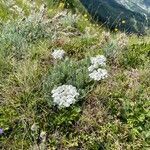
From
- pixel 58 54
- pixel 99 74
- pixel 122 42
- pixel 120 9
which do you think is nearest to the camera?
pixel 99 74

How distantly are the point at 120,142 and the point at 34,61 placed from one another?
1531 mm

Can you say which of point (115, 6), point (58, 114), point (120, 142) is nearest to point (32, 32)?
point (58, 114)

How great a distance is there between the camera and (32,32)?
6480 mm

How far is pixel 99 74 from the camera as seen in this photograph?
5.25 metres

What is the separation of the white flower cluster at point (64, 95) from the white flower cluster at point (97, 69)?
31 cm

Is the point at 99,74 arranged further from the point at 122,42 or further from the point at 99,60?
the point at 122,42

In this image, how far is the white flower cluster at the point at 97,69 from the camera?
5.21m

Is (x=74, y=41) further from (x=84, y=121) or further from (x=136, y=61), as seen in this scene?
(x=84, y=121)

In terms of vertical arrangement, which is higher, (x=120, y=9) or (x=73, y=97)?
(x=73, y=97)

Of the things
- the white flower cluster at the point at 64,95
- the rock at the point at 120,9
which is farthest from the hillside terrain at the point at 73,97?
the rock at the point at 120,9

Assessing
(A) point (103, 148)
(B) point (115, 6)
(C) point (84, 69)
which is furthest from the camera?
(B) point (115, 6)

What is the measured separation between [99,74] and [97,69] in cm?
18

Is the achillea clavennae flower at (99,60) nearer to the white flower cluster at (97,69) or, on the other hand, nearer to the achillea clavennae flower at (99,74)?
the white flower cluster at (97,69)

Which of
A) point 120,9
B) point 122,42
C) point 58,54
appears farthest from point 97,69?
point 120,9
